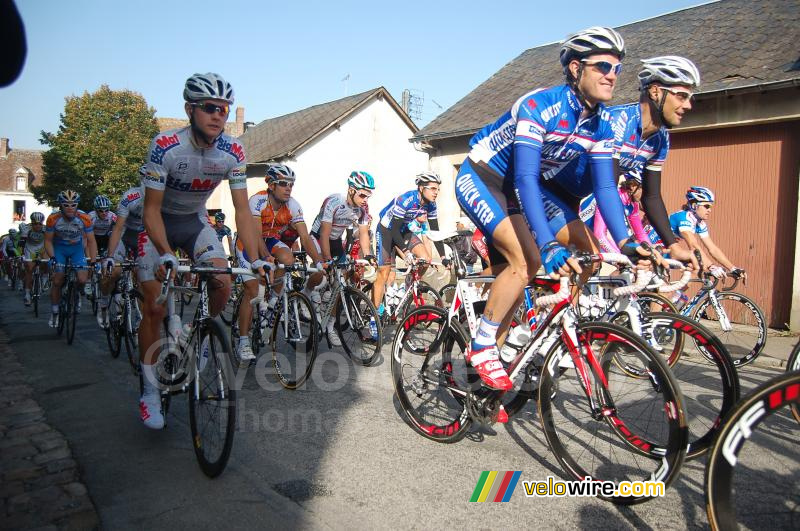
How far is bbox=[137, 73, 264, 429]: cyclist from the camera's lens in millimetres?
4352

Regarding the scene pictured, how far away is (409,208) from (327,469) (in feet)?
17.5

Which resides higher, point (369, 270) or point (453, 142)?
point (453, 142)

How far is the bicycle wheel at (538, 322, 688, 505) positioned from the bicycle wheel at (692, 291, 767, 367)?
14.7ft

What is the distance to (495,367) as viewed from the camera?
356 centimetres

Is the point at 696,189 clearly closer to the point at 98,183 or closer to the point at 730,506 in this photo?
the point at 730,506

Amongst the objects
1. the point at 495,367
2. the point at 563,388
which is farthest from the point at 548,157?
the point at 563,388

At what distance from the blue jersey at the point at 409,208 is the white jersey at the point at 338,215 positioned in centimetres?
42

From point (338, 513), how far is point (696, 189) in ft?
21.4

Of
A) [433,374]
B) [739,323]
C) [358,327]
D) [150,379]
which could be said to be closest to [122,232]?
[358,327]

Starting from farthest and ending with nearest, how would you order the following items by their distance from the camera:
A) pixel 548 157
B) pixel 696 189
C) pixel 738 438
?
pixel 696 189 < pixel 548 157 < pixel 738 438

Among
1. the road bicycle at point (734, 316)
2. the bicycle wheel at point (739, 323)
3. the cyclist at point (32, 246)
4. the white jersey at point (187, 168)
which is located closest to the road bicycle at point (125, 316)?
the white jersey at point (187, 168)

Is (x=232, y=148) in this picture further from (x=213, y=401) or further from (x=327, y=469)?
(x=327, y=469)

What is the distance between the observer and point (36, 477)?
3596 mm

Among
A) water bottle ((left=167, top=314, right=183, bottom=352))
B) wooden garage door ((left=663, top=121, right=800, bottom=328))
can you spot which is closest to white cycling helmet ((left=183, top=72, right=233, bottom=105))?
water bottle ((left=167, top=314, right=183, bottom=352))
